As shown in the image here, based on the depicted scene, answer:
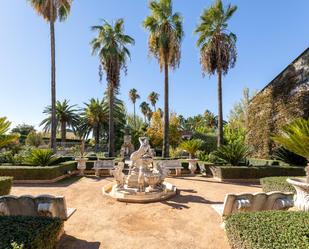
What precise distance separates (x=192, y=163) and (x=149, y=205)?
22.3 feet

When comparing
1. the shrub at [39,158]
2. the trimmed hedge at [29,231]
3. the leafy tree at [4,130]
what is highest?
the leafy tree at [4,130]

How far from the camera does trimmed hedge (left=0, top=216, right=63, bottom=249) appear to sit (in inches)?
101

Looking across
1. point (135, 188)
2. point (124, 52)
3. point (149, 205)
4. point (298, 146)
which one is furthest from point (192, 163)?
point (124, 52)

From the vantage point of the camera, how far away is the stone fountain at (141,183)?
683 centimetres

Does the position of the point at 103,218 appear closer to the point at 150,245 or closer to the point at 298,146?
the point at 150,245

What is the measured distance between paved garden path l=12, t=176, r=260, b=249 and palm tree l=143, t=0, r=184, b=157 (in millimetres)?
9435

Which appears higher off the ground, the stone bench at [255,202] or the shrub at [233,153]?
the shrub at [233,153]

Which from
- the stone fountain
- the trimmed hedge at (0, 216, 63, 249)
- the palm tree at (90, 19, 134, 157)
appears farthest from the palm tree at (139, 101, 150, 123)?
the trimmed hedge at (0, 216, 63, 249)

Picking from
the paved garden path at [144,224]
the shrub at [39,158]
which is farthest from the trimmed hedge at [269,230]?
the shrub at [39,158]

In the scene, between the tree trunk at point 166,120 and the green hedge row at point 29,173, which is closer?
the green hedge row at point 29,173

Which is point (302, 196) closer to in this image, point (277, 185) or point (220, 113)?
point (277, 185)

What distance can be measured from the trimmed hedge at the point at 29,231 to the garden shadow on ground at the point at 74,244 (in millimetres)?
914

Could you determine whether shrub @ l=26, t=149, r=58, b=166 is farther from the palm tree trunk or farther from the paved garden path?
the palm tree trunk

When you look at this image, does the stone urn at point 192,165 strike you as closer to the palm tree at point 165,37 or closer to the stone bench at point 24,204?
the palm tree at point 165,37
